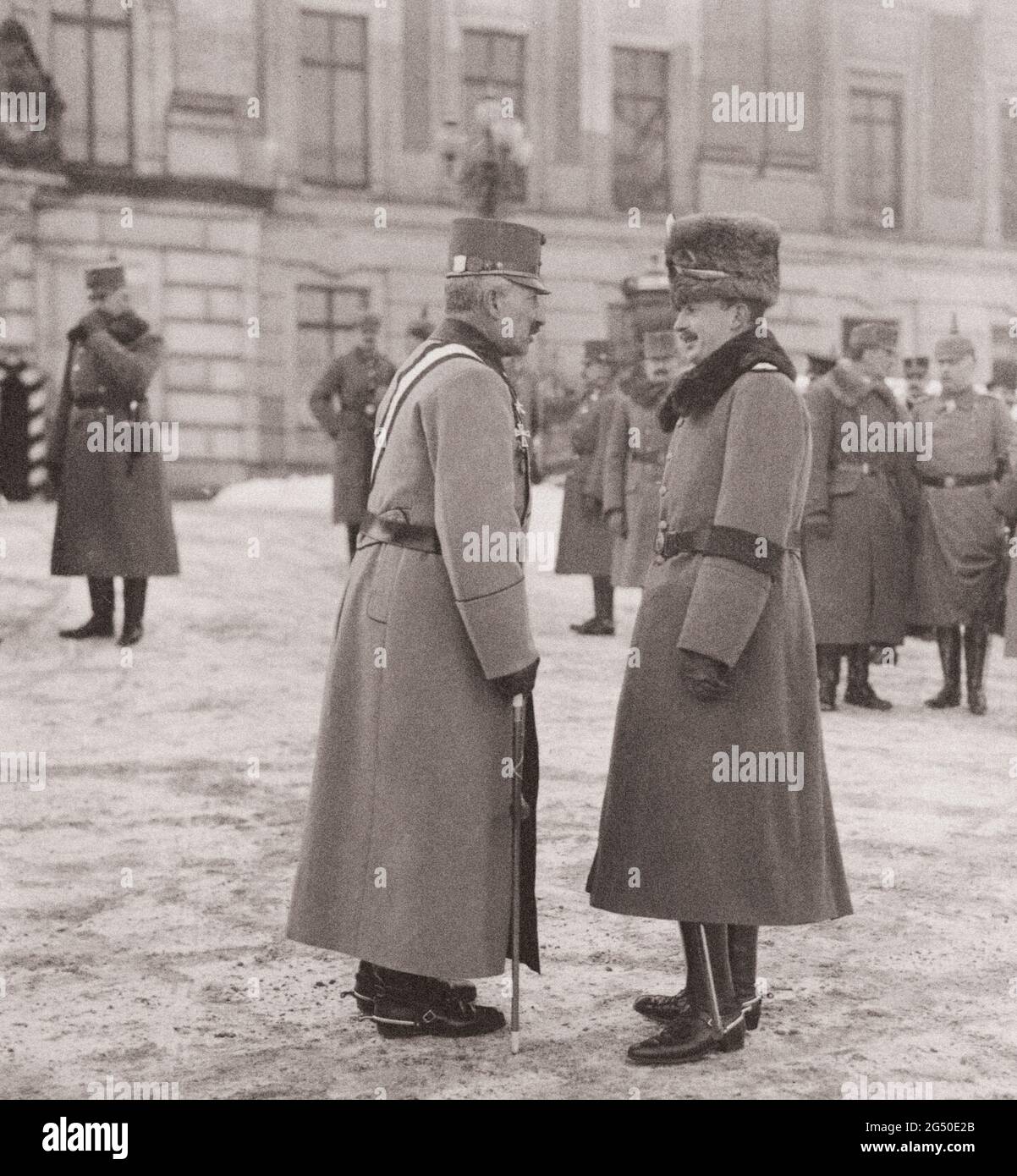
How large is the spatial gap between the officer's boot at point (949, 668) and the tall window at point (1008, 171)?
19.6m

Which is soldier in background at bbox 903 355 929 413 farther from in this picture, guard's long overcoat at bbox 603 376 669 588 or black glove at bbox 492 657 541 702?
black glove at bbox 492 657 541 702

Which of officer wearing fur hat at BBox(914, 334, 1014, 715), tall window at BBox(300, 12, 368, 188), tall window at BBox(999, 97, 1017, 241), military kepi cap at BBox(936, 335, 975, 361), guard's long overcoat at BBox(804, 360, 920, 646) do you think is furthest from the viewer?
tall window at BBox(999, 97, 1017, 241)

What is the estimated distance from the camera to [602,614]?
39.5 feet

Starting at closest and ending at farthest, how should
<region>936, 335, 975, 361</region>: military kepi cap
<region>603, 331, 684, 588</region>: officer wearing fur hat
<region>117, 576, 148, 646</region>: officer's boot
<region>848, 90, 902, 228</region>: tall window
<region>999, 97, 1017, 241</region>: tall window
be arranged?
<region>936, 335, 975, 361</region>: military kepi cap
<region>117, 576, 148, 646</region>: officer's boot
<region>603, 331, 684, 588</region>: officer wearing fur hat
<region>848, 90, 902, 228</region>: tall window
<region>999, 97, 1017, 241</region>: tall window

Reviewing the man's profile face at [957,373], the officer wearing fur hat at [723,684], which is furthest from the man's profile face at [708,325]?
the man's profile face at [957,373]

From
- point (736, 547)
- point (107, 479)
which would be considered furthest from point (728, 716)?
point (107, 479)

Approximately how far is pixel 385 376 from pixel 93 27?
11.7m

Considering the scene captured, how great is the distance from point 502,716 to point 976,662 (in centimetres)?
574

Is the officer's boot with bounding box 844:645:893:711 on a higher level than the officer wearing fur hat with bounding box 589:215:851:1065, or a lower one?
lower

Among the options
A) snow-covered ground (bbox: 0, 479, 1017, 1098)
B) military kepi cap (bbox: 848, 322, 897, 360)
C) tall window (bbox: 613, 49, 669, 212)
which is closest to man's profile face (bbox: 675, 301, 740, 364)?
snow-covered ground (bbox: 0, 479, 1017, 1098)

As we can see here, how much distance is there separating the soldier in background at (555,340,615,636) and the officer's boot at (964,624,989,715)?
9.63 feet

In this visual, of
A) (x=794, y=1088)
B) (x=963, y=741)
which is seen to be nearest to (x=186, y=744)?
(x=963, y=741)

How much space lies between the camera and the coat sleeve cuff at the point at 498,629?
4.14 meters

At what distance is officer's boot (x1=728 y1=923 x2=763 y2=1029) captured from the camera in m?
4.31
